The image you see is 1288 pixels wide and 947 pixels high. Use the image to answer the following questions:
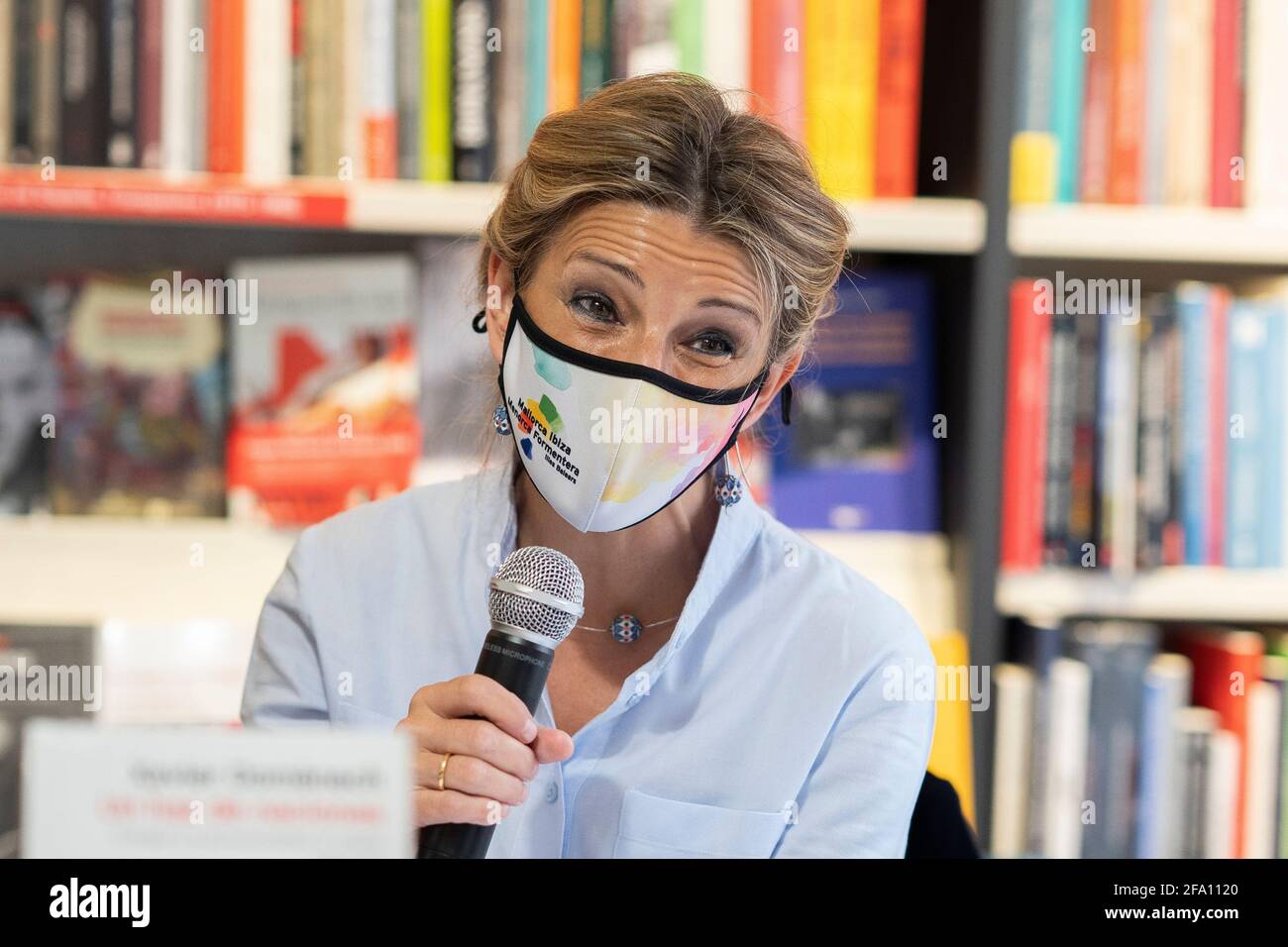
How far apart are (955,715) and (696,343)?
0.60 metres

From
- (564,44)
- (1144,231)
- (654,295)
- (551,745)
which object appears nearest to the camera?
(551,745)

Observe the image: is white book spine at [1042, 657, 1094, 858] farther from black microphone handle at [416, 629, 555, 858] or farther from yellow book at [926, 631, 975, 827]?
black microphone handle at [416, 629, 555, 858]

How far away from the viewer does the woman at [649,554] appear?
737 mm

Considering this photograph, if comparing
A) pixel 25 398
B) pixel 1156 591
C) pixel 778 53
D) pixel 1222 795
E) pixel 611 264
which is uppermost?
pixel 778 53

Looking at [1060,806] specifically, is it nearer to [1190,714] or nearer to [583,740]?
[1190,714]

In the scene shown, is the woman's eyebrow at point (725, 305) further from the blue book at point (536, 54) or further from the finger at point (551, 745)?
the blue book at point (536, 54)

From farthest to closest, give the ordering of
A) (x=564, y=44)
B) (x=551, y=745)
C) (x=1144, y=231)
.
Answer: (x=1144, y=231) → (x=564, y=44) → (x=551, y=745)

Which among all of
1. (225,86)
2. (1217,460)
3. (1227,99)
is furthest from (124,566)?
(1227,99)

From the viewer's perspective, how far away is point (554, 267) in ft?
2.49

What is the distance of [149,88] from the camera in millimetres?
1128

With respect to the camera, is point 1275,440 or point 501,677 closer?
point 501,677

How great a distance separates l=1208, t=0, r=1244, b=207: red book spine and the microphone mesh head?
97 cm

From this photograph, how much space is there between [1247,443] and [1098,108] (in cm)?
41

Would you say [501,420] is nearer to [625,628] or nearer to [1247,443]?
[625,628]
